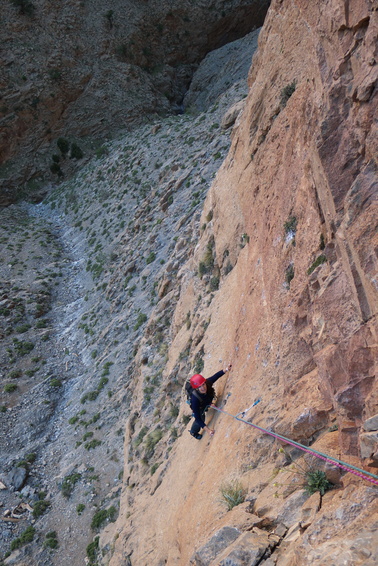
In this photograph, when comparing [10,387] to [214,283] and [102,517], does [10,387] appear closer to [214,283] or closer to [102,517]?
[102,517]

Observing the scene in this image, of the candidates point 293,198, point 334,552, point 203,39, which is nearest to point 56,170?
point 203,39

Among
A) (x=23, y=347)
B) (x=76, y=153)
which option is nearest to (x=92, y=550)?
(x=23, y=347)

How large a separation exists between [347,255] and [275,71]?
5902mm

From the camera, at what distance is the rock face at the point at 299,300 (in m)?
4.50

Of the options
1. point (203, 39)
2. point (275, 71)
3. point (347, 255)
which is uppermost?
point (203, 39)

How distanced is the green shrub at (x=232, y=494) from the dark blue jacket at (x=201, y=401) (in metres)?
2.16

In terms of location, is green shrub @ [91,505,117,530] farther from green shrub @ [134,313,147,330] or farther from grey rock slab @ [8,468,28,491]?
green shrub @ [134,313,147,330]

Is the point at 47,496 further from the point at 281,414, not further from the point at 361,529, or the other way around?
the point at 361,529

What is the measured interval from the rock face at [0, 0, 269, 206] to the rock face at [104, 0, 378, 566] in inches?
1350

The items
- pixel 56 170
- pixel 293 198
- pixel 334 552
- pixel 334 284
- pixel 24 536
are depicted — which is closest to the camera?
pixel 334 552

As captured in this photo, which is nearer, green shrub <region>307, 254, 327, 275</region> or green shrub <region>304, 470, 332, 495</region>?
green shrub <region>304, 470, 332, 495</region>

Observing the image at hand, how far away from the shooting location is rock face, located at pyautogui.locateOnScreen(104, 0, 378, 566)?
4496mm

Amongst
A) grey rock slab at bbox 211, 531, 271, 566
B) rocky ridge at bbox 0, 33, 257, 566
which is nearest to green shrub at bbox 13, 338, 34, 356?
rocky ridge at bbox 0, 33, 257, 566

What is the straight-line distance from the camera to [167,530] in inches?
313
